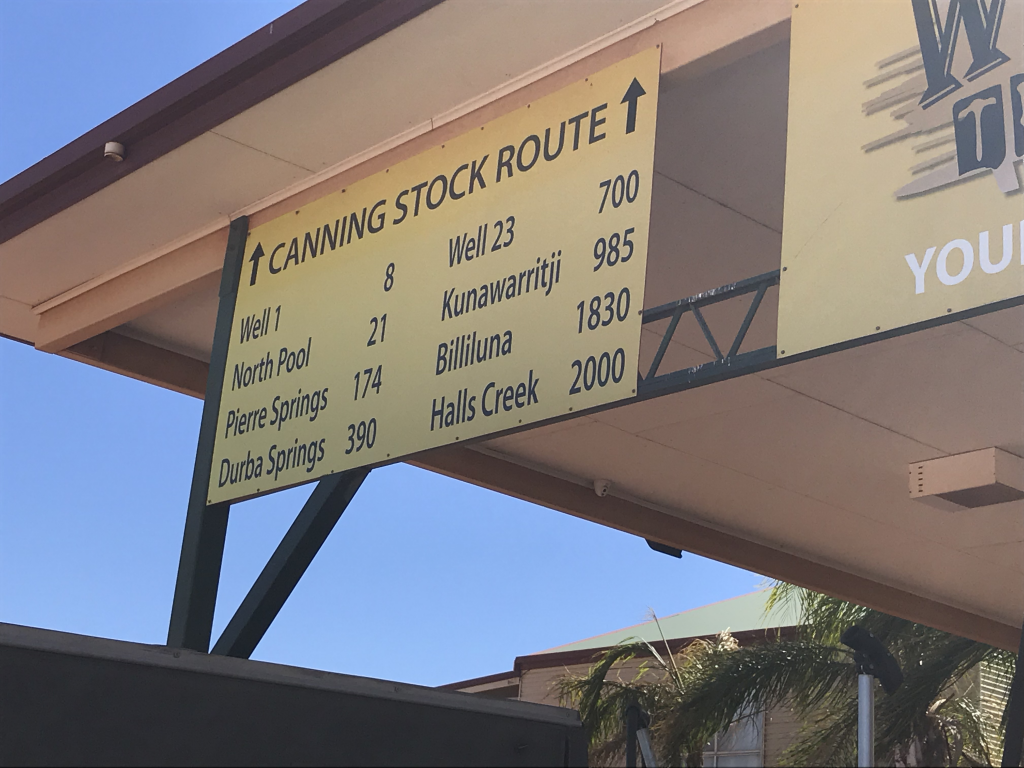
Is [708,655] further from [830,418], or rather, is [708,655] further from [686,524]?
[830,418]

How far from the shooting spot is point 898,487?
816 centimetres

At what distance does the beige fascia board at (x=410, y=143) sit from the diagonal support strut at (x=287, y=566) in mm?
1412

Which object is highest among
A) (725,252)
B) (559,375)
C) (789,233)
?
(725,252)

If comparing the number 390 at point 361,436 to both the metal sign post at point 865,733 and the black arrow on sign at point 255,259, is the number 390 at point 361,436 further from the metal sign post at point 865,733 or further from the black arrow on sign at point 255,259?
the metal sign post at point 865,733

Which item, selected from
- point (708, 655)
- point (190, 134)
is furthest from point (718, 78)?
point (708, 655)

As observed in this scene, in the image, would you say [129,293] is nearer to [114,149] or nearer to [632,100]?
[114,149]

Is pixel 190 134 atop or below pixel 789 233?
atop

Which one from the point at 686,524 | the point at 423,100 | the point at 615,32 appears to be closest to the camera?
the point at 615,32

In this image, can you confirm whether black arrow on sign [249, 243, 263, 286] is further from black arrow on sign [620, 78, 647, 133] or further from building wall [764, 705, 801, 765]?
building wall [764, 705, 801, 765]

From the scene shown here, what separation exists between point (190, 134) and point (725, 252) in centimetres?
249

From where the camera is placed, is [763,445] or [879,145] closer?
[879,145]

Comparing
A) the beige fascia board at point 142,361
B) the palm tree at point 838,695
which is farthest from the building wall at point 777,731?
the beige fascia board at point 142,361

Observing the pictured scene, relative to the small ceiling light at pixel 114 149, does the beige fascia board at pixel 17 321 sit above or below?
below

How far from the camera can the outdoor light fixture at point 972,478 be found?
24.4 ft
